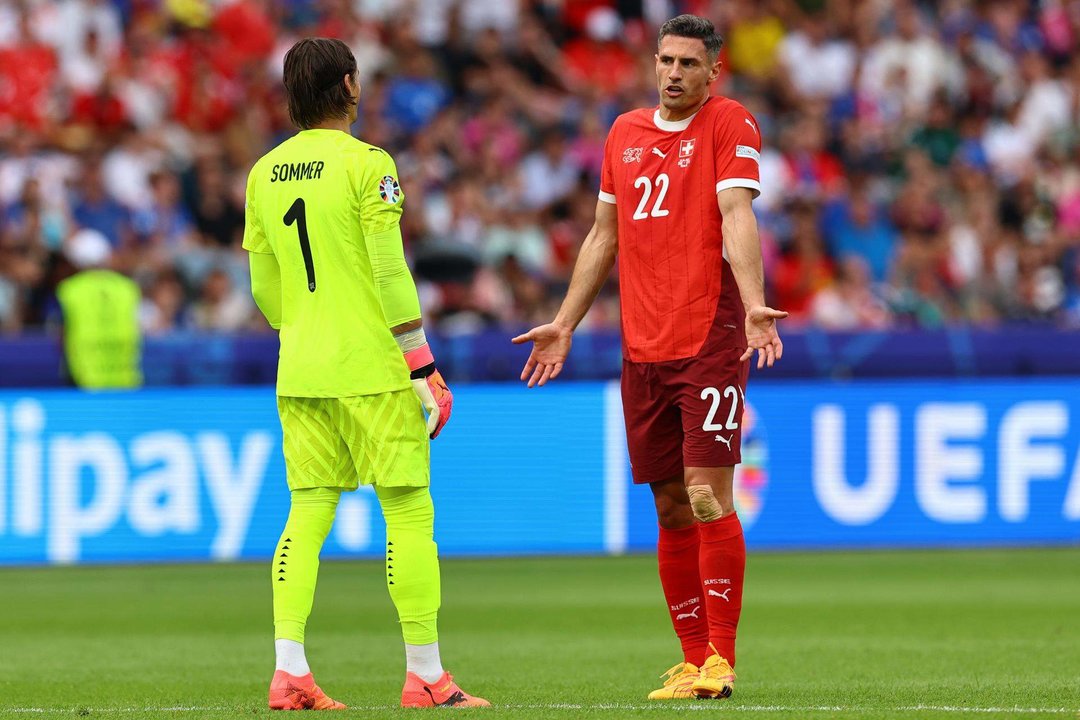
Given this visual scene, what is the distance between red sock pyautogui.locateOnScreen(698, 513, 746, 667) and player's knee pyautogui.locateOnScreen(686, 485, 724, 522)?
0.11 feet

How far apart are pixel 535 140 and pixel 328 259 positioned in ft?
40.5

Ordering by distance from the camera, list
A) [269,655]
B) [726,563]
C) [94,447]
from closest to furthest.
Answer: [726,563]
[269,655]
[94,447]

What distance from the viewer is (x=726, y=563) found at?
6.71 metres

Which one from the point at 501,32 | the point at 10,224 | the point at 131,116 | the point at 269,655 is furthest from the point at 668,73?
the point at 501,32

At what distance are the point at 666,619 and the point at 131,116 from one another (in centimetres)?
934

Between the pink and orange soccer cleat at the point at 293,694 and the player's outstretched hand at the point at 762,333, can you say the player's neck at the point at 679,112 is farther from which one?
the pink and orange soccer cleat at the point at 293,694

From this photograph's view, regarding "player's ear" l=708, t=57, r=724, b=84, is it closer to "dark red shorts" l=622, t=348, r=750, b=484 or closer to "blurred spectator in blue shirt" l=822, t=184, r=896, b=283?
"dark red shorts" l=622, t=348, r=750, b=484

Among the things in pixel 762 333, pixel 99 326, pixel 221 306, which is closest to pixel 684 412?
pixel 762 333

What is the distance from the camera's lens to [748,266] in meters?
6.53

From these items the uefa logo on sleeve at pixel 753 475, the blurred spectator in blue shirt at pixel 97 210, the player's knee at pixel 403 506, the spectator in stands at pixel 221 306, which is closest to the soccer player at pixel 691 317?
the player's knee at pixel 403 506

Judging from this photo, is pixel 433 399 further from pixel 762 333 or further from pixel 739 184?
pixel 739 184

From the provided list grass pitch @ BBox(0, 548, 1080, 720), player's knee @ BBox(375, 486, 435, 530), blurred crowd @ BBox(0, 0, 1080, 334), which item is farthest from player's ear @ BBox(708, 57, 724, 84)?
blurred crowd @ BBox(0, 0, 1080, 334)

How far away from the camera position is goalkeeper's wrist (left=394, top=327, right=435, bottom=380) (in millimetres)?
6211

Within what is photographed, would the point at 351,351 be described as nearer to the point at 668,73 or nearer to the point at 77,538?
the point at 668,73
